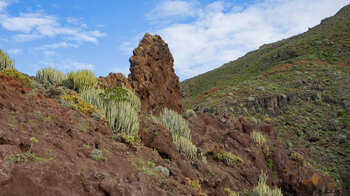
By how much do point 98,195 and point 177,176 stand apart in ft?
10.4

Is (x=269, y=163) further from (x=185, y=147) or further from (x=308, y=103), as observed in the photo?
(x=308, y=103)

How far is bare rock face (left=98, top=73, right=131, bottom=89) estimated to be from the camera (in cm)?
1171

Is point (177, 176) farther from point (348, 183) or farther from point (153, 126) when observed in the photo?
point (348, 183)

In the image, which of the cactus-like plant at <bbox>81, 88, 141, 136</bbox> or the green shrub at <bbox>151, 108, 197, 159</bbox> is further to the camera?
the green shrub at <bbox>151, 108, 197, 159</bbox>

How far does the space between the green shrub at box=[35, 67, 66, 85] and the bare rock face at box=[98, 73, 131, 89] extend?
1.64 metres

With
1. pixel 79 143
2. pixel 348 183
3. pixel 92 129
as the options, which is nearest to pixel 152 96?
pixel 92 129

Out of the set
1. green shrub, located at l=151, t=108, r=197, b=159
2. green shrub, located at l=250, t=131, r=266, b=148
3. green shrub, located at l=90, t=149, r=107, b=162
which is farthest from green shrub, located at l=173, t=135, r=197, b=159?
green shrub, located at l=250, t=131, r=266, b=148

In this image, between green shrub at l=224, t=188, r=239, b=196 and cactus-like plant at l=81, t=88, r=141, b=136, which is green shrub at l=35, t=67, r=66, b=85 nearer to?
cactus-like plant at l=81, t=88, r=141, b=136

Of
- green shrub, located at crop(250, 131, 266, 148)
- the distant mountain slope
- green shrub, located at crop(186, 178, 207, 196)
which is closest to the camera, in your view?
green shrub, located at crop(186, 178, 207, 196)

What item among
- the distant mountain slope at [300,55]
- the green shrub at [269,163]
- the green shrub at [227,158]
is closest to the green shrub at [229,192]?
the green shrub at [227,158]

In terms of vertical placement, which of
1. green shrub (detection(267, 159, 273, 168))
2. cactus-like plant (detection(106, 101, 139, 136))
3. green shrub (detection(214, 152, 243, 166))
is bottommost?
green shrub (detection(267, 159, 273, 168))

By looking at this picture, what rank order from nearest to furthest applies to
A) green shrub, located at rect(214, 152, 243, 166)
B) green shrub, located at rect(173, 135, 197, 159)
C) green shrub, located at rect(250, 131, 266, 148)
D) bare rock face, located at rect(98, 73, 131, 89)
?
green shrub, located at rect(173, 135, 197, 159), green shrub, located at rect(214, 152, 243, 166), bare rock face, located at rect(98, 73, 131, 89), green shrub, located at rect(250, 131, 266, 148)

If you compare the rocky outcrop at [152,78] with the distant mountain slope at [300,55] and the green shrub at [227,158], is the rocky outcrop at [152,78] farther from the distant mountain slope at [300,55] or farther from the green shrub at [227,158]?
the distant mountain slope at [300,55]

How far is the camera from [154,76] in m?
14.0
